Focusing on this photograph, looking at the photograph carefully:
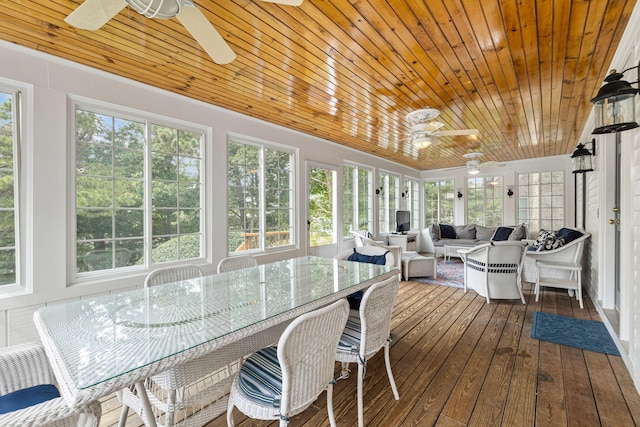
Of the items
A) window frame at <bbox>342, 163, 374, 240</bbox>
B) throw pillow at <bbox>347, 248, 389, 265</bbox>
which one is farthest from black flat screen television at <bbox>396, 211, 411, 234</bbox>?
throw pillow at <bbox>347, 248, 389, 265</bbox>

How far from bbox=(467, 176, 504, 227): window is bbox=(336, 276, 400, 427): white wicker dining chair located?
289 inches

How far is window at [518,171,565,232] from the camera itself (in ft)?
22.7

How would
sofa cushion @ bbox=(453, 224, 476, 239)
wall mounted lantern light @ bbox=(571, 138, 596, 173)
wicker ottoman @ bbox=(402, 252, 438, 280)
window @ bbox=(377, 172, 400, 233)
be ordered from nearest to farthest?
wall mounted lantern light @ bbox=(571, 138, 596, 173) → wicker ottoman @ bbox=(402, 252, 438, 280) → window @ bbox=(377, 172, 400, 233) → sofa cushion @ bbox=(453, 224, 476, 239)

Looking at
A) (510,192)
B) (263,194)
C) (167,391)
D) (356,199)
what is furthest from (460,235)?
(167,391)

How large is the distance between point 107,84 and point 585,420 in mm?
4359

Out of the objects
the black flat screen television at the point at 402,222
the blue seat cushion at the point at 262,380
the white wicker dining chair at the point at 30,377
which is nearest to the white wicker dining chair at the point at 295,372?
the blue seat cushion at the point at 262,380

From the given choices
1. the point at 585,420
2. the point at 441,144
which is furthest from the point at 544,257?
the point at 585,420

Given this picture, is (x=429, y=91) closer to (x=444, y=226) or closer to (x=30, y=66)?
(x=30, y=66)

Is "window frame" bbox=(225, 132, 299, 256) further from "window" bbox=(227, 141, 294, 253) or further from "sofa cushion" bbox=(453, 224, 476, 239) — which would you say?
"sofa cushion" bbox=(453, 224, 476, 239)

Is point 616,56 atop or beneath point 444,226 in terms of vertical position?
atop

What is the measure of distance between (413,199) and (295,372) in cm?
812

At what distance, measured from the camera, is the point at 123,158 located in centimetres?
283

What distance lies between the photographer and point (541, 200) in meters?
7.16

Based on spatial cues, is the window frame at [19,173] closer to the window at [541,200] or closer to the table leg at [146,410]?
the table leg at [146,410]
